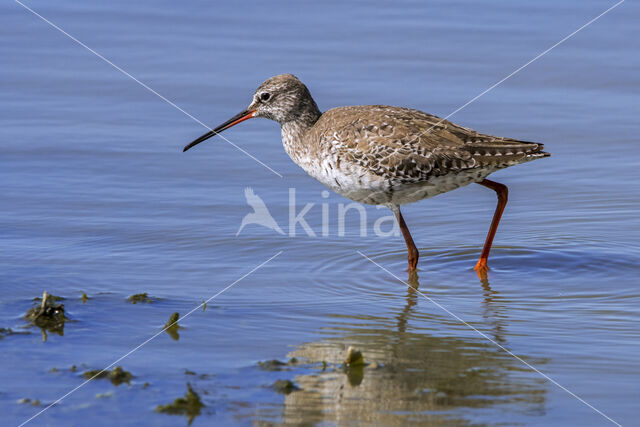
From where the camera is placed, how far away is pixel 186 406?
5.17 meters

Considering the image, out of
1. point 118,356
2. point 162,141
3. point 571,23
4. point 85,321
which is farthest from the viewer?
point 571,23

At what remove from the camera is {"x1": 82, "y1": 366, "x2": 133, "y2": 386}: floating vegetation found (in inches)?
215

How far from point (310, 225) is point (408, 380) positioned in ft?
11.5

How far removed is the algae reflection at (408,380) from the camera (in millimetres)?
5172

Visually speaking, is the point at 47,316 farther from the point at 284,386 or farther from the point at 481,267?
the point at 481,267

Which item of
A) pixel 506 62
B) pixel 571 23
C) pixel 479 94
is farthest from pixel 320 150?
pixel 571 23

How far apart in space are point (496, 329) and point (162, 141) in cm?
530

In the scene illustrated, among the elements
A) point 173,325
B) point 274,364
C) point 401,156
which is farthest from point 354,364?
point 401,156

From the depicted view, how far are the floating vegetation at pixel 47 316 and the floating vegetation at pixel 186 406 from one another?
1.38 meters

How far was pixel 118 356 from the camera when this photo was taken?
19.3ft

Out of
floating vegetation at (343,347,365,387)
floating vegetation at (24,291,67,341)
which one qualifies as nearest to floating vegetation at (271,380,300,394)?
floating vegetation at (343,347,365,387)

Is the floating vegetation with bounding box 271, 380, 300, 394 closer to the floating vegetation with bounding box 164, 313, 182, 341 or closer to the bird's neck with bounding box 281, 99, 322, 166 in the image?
the floating vegetation with bounding box 164, 313, 182, 341

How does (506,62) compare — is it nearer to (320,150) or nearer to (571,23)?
(571,23)

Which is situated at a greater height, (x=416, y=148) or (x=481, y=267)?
(x=416, y=148)
